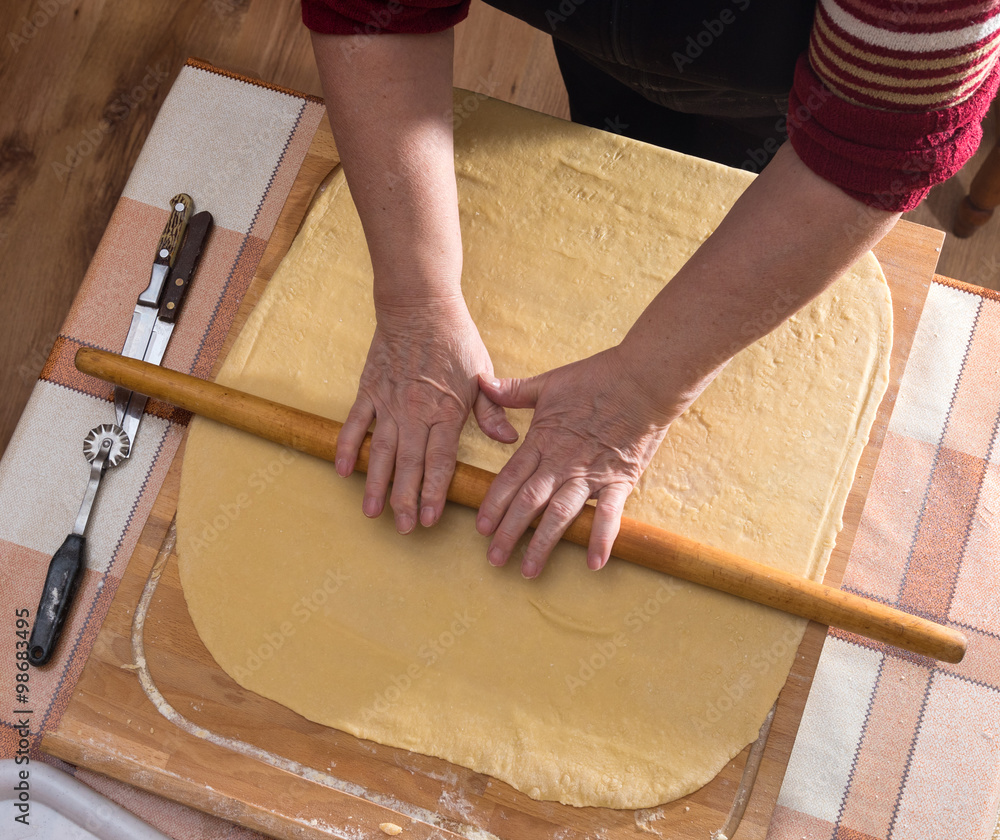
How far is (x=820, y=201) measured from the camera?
0.75 meters

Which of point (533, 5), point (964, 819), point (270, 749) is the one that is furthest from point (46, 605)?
point (964, 819)

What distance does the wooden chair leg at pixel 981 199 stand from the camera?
1.82 meters

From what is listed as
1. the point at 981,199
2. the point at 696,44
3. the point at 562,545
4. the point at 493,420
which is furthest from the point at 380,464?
the point at 981,199

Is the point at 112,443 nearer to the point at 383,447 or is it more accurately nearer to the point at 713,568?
the point at 383,447

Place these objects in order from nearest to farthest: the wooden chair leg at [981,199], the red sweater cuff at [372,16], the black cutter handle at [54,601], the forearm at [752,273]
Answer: the forearm at [752,273]
the red sweater cuff at [372,16]
the black cutter handle at [54,601]
the wooden chair leg at [981,199]

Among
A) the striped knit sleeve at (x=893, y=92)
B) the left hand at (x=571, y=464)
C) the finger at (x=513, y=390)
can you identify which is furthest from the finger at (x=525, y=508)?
the striped knit sleeve at (x=893, y=92)

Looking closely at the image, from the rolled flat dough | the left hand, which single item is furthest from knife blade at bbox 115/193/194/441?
the left hand

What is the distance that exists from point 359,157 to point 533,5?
30 centimetres

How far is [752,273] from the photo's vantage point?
82 cm

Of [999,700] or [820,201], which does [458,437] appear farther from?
[999,700]

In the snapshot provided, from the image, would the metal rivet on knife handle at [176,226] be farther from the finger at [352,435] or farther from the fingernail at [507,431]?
the fingernail at [507,431]

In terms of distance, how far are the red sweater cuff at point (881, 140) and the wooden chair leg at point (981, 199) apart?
1.40m

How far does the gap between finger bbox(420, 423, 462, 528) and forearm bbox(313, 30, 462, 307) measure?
199mm

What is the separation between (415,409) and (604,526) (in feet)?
1.04
